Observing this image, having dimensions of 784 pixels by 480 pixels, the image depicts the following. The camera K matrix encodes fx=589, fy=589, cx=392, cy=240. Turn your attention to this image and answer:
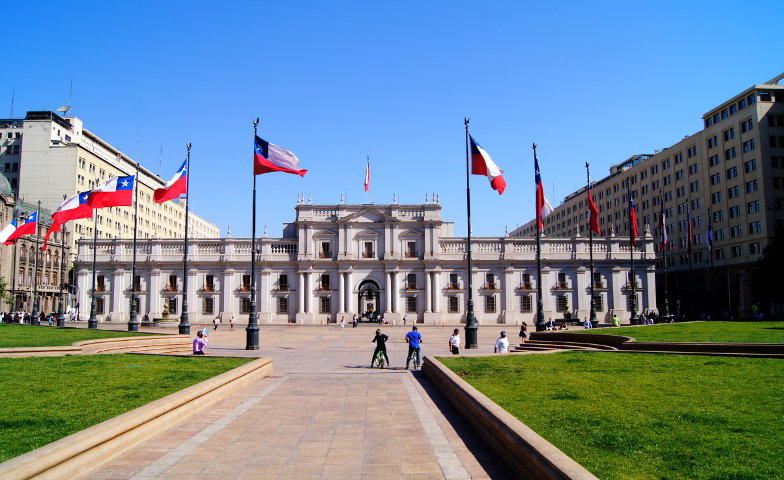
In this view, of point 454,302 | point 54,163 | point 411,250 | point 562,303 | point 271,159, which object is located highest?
point 54,163

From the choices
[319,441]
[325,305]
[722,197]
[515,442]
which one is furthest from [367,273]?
[515,442]

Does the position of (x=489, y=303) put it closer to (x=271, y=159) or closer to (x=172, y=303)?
(x=172, y=303)

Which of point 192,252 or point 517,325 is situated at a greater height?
point 192,252

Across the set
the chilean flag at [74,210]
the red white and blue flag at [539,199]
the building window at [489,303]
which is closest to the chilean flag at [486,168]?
the red white and blue flag at [539,199]

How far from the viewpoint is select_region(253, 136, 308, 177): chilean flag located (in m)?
28.1

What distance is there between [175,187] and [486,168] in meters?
17.6

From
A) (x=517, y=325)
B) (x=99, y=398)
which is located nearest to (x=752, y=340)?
(x=99, y=398)

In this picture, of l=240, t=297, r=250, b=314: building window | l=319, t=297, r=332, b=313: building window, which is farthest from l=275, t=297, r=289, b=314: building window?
l=319, t=297, r=332, b=313: building window

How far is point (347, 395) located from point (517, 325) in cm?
5384

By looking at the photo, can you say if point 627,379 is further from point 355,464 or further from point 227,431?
point 227,431

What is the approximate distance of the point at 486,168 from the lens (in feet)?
96.9

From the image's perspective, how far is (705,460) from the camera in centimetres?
709

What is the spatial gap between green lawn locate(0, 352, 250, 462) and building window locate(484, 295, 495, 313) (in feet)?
165

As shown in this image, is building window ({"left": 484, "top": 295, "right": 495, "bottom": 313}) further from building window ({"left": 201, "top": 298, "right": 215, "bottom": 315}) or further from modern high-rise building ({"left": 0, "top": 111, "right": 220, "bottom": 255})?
modern high-rise building ({"left": 0, "top": 111, "right": 220, "bottom": 255})
